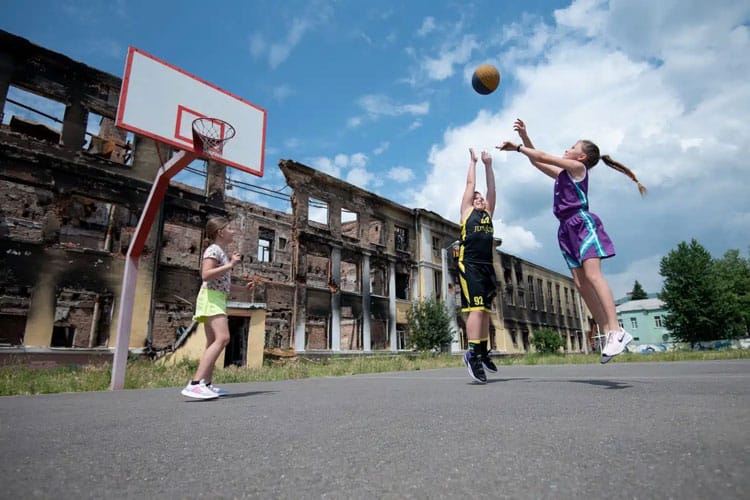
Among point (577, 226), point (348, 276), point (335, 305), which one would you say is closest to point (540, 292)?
point (348, 276)

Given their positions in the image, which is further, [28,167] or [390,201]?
[390,201]

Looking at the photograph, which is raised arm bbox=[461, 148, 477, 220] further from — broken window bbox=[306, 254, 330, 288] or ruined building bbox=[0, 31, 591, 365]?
broken window bbox=[306, 254, 330, 288]

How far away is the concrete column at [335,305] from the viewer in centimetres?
2206

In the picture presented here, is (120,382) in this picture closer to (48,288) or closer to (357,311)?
(48,288)

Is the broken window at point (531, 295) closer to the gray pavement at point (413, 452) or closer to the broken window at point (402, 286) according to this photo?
the broken window at point (402, 286)

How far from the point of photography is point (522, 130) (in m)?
4.56

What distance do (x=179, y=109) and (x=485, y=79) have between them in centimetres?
638

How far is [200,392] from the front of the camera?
12.7 feet

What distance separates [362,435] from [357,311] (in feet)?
73.7

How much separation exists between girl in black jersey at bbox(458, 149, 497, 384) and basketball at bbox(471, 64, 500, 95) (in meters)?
2.52

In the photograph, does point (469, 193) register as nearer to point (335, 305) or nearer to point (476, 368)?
point (476, 368)

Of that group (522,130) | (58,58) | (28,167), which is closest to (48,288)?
(28,167)

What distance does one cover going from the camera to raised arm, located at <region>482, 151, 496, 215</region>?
5.02m

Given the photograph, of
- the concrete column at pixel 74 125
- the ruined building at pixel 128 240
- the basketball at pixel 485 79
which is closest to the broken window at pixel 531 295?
the ruined building at pixel 128 240
